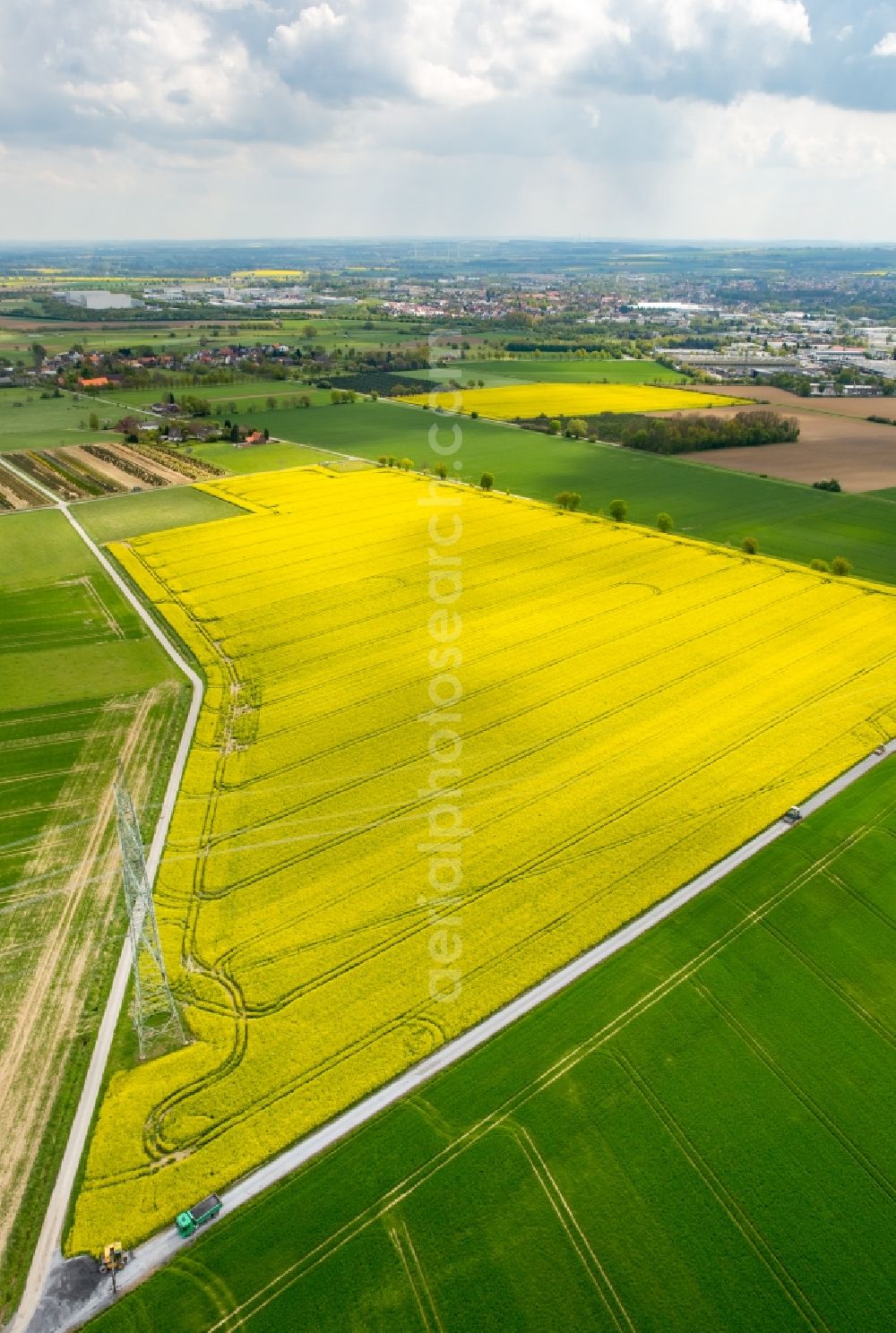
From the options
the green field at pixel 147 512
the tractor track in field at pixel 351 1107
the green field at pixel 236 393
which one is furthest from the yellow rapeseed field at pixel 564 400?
the tractor track in field at pixel 351 1107

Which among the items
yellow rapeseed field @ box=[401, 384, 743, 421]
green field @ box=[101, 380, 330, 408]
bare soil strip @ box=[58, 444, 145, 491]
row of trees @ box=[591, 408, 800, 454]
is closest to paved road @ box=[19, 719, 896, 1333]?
bare soil strip @ box=[58, 444, 145, 491]

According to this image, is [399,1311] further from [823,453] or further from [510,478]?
[823,453]

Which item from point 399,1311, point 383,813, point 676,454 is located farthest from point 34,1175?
point 676,454

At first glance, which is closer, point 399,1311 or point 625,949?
point 399,1311

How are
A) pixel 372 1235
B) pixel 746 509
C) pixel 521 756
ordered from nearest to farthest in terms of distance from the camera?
pixel 372 1235 < pixel 521 756 < pixel 746 509

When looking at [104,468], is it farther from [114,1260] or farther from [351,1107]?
[114,1260]

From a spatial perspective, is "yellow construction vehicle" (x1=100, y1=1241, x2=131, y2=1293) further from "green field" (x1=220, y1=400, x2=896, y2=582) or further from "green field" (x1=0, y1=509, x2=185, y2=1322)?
"green field" (x1=220, y1=400, x2=896, y2=582)
